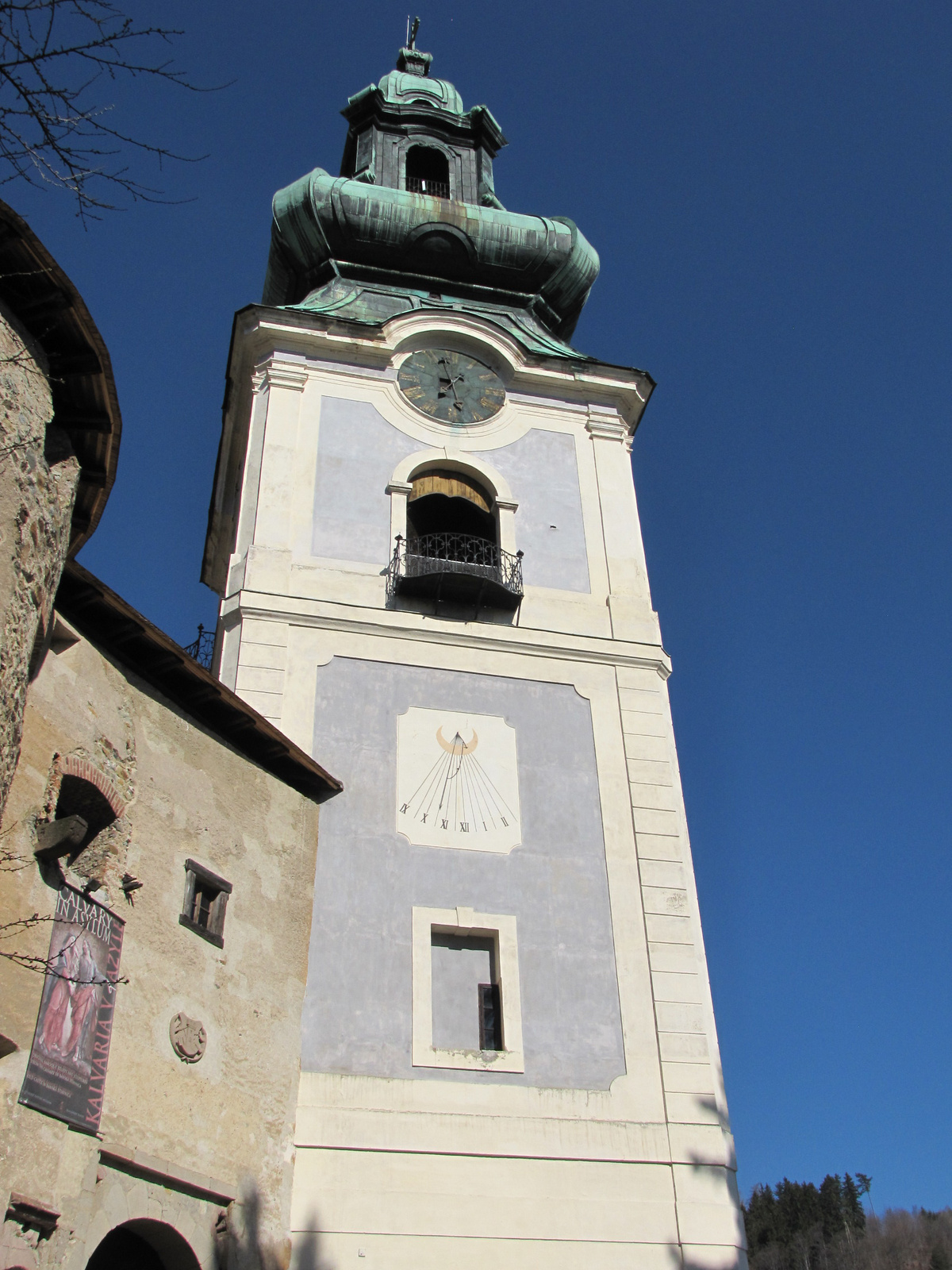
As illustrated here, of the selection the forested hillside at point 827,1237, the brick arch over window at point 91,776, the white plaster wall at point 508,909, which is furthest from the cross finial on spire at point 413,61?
the forested hillside at point 827,1237

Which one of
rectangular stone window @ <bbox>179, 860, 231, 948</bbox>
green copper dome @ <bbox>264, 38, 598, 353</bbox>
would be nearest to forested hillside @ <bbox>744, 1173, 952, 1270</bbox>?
green copper dome @ <bbox>264, 38, 598, 353</bbox>

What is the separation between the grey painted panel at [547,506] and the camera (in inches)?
674

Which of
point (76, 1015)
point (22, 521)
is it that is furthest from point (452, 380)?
point (76, 1015)

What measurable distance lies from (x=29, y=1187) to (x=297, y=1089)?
3287 millimetres

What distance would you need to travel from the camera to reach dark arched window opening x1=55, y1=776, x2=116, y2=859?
10.3 meters

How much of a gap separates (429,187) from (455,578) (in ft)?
40.5

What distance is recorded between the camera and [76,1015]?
30.8 ft

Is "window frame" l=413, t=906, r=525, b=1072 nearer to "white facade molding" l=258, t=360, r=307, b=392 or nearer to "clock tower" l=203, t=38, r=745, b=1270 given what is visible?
"clock tower" l=203, t=38, r=745, b=1270

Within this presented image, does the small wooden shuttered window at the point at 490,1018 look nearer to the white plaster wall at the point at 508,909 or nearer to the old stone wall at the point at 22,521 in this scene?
the white plaster wall at the point at 508,909

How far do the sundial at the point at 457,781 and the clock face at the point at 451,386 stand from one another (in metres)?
5.52

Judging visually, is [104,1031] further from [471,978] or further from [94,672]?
[471,978]

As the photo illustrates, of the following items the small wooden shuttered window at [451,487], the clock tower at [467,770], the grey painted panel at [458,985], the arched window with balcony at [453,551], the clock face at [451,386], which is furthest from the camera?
the clock face at [451,386]

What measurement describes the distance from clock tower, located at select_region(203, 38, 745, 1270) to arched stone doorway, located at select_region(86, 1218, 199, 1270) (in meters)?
1.13

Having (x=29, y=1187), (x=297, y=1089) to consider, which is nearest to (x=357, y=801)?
(x=297, y=1089)
